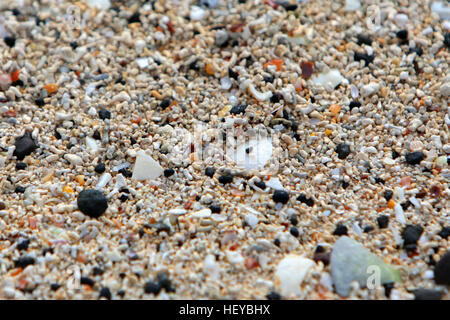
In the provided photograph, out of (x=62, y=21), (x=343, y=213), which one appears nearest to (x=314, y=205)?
(x=343, y=213)

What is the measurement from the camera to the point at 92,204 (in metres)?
1.78

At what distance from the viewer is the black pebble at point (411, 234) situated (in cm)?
168

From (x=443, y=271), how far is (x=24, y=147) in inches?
60.7

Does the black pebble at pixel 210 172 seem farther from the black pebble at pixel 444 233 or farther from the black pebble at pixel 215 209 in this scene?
the black pebble at pixel 444 233

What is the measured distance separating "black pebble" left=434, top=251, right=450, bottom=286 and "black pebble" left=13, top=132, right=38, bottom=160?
1.50m

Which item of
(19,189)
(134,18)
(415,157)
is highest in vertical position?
(134,18)

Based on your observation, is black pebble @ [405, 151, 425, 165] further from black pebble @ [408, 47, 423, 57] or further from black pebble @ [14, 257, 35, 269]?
black pebble @ [14, 257, 35, 269]

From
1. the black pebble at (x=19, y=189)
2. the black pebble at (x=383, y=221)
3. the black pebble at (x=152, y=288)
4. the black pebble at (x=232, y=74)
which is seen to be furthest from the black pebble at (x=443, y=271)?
the black pebble at (x=19, y=189)

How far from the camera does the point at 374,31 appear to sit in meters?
2.39

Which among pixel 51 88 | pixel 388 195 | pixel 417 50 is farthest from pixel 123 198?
pixel 417 50

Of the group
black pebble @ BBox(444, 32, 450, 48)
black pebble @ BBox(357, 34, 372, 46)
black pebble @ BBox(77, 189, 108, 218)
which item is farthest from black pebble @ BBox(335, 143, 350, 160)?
black pebble @ BBox(77, 189, 108, 218)

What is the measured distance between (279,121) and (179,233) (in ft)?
2.09

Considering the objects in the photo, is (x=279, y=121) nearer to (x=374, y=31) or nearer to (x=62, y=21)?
(x=374, y=31)

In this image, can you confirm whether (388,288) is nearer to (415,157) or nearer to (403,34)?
(415,157)
